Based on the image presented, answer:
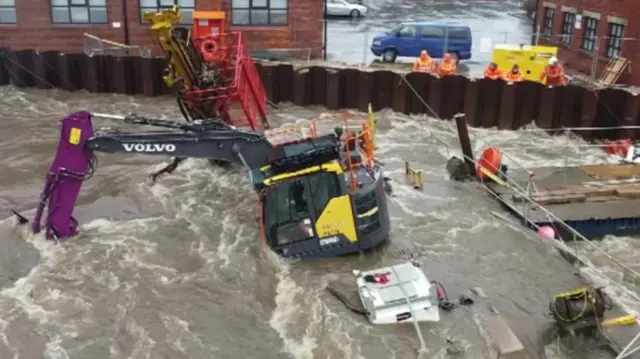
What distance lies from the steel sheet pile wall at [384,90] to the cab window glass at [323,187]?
12861mm

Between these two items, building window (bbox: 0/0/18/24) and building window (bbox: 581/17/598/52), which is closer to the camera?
building window (bbox: 581/17/598/52)

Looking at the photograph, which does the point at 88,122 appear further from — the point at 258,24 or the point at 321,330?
the point at 258,24

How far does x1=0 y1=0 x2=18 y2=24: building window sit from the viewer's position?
31.5 m

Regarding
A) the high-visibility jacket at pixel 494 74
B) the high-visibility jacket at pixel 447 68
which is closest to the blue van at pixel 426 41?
the high-visibility jacket at pixel 447 68

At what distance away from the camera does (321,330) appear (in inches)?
494

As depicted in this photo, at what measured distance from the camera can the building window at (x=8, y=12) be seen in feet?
103

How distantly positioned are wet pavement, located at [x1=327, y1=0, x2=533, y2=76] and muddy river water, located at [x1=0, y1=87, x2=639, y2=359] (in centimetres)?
1540

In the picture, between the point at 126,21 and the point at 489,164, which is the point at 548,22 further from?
the point at 126,21

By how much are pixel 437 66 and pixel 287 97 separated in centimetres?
643

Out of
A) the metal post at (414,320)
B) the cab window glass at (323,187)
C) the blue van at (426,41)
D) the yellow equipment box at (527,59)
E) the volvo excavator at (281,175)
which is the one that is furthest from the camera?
the blue van at (426,41)

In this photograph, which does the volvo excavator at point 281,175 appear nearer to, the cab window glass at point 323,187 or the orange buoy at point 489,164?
the cab window glass at point 323,187

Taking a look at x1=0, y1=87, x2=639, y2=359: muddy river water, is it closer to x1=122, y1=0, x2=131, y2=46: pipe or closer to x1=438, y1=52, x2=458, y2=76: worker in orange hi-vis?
x1=438, y1=52, x2=458, y2=76: worker in orange hi-vis

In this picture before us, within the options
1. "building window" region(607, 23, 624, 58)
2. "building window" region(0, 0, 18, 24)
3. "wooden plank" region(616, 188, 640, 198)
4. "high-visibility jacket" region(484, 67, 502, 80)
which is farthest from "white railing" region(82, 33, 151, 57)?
"wooden plank" region(616, 188, 640, 198)

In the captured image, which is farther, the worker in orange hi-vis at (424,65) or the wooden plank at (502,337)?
the worker in orange hi-vis at (424,65)
